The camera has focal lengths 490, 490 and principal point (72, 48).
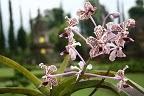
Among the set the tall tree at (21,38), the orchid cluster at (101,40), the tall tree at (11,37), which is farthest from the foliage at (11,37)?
the orchid cluster at (101,40)

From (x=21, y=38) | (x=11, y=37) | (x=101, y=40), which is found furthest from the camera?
(x=21, y=38)

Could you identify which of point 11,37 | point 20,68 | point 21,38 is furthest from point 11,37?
point 20,68

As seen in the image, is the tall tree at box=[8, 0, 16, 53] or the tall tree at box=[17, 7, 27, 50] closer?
the tall tree at box=[8, 0, 16, 53]

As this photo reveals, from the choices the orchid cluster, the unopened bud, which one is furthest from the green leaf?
the unopened bud

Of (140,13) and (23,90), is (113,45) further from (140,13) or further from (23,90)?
(140,13)

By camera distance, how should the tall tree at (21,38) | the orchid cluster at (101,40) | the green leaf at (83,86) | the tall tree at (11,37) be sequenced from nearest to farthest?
1. the orchid cluster at (101,40)
2. the green leaf at (83,86)
3. the tall tree at (11,37)
4. the tall tree at (21,38)

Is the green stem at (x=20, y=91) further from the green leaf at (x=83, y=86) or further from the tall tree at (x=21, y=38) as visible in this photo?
the tall tree at (x=21, y=38)

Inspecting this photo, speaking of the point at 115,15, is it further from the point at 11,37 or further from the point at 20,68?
the point at 11,37

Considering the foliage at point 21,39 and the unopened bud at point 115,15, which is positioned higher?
the foliage at point 21,39

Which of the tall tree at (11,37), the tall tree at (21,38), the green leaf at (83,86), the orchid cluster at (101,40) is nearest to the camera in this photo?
the orchid cluster at (101,40)

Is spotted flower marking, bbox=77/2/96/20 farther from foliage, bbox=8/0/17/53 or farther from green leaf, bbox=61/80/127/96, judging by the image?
foliage, bbox=8/0/17/53

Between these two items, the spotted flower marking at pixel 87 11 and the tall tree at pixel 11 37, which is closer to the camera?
the spotted flower marking at pixel 87 11
